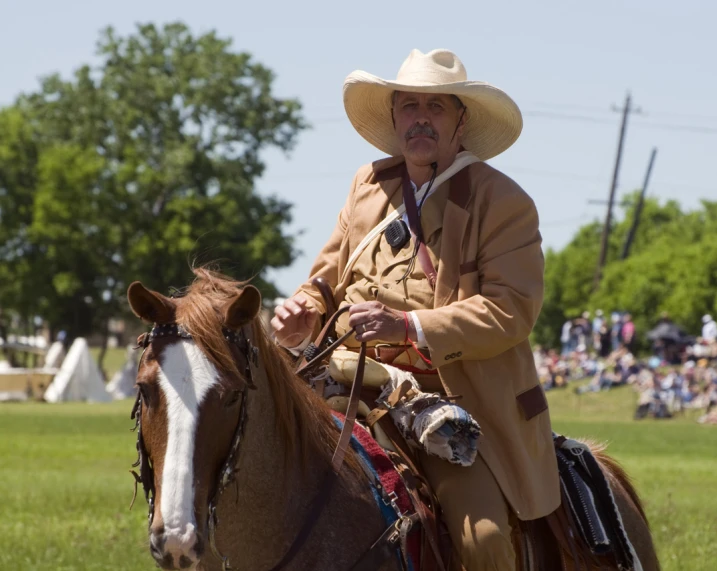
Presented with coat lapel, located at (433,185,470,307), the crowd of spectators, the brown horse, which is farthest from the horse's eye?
the crowd of spectators

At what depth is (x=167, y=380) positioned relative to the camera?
14.4ft

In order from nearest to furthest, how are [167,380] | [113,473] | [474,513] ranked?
[167,380], [474,513], [113,473]

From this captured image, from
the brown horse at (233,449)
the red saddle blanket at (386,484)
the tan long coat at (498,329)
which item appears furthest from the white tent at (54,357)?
the brown horse at (233,449)

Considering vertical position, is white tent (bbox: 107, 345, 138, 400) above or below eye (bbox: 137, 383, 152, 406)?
below

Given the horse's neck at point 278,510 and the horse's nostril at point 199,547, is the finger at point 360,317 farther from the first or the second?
the horse's nostril at point 199,547

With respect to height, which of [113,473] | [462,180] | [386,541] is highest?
[462,180]

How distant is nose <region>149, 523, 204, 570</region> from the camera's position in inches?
162

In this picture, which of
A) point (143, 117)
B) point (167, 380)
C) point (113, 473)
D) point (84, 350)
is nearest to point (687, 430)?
point (113, 473)

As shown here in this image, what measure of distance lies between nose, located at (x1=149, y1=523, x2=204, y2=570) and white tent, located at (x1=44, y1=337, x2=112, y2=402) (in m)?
50.6

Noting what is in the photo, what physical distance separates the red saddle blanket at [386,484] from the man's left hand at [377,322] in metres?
0.39

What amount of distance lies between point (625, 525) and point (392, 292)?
1.73 meters

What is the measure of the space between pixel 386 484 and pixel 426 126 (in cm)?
161

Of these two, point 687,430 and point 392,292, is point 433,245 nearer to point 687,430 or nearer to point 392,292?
point 392,292

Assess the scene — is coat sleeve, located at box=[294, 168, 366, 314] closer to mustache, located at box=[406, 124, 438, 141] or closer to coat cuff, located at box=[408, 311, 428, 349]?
mustache, located at box=[406, 124, 438, 141]
